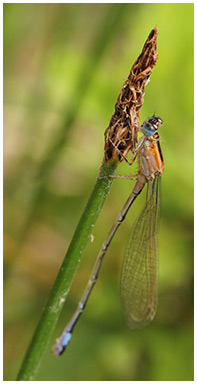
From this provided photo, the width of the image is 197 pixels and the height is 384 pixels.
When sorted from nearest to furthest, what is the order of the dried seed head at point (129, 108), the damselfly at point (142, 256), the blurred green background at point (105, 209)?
1. the dried seed head at point (129, 108)
2. the damselfly at point (142, 256)
3. the blurred green background at point (105, 209)

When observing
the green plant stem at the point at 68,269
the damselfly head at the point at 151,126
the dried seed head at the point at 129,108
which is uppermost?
the damselfly head at the point at 151,126

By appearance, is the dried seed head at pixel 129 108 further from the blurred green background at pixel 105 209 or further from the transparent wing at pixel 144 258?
the blurred green background at pixel 105 209

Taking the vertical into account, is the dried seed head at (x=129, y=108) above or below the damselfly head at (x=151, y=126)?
below

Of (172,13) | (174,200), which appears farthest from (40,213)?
(172,13)

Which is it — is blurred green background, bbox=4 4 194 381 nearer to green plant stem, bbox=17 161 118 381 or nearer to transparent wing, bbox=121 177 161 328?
transparent wing, bbox=121 177 161 328

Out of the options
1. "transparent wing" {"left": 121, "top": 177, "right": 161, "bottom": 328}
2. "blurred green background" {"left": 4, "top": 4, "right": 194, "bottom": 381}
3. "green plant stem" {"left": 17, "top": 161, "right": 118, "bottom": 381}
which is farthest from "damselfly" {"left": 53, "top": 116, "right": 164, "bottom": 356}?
"green plant stem" {"left": 17, "top": 161, "right": 118, "bottom": 381}

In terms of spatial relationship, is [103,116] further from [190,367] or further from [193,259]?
[190,367]

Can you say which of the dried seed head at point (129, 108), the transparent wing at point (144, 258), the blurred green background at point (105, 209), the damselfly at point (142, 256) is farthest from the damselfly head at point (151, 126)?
the dried seed head at point (129, 108)
